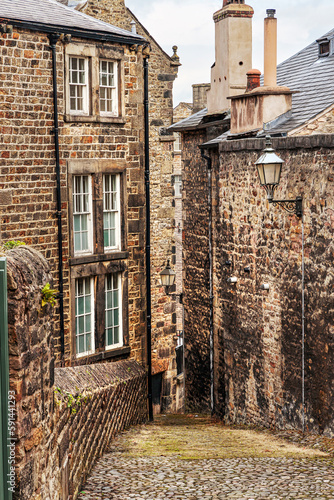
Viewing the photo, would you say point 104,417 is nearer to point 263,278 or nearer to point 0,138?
point 263,278

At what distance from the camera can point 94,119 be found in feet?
50.7

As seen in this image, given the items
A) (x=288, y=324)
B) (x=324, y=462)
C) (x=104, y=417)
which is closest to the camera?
(x=324, y=462)

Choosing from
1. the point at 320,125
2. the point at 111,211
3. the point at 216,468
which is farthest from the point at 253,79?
the point at 216,468

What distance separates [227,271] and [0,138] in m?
5.13

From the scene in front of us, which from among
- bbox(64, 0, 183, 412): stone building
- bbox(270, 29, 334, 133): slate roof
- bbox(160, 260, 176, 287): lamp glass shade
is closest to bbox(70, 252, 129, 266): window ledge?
bbox(160, 260, 176, 287): lamp glass shade

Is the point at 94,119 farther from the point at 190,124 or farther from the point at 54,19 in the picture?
the point at 190,124

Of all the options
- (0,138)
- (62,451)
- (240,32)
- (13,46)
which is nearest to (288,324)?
(62,451)

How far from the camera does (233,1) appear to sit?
1784 cm

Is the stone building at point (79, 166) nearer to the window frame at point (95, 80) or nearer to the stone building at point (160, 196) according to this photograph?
the window frame at point (95, 80)

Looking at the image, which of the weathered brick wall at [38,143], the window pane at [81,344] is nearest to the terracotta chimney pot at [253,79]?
the weathered brick wall at [38,143]

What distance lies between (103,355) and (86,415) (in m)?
6.95

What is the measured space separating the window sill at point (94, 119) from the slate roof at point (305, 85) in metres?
2.13

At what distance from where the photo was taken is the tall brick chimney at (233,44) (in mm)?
17875

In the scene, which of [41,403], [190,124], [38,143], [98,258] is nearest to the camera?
[41,403]
